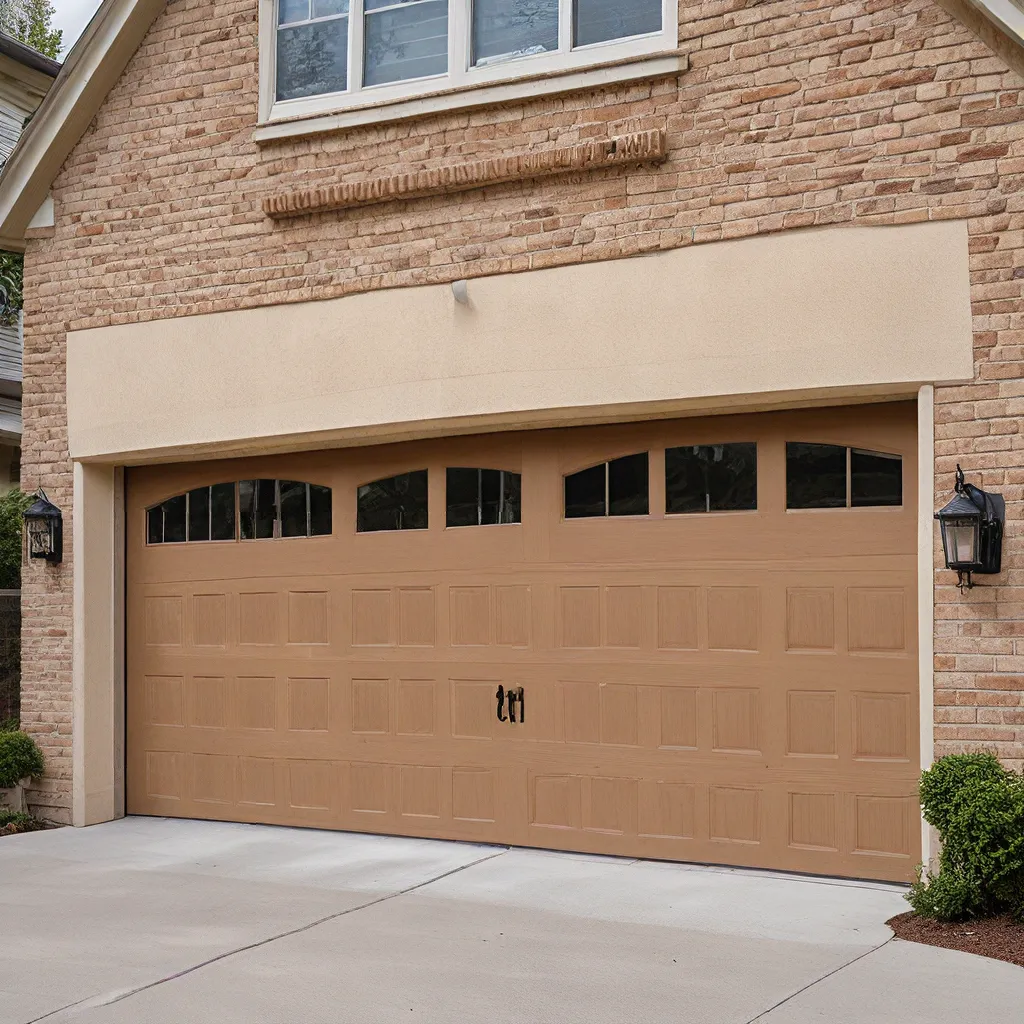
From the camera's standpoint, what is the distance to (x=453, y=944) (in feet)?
21.2

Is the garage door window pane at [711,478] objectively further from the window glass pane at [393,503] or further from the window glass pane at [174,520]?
the window glass pane at [174,520]

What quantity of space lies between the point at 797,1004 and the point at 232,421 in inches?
227

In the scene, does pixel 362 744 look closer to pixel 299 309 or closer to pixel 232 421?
pixel 232 421

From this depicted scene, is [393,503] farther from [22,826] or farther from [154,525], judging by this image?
[22,826]

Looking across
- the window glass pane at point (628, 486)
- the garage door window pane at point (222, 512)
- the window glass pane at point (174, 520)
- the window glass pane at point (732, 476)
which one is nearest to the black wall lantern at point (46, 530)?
the window glass pane at point (174, 520)

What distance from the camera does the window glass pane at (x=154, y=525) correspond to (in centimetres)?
1034

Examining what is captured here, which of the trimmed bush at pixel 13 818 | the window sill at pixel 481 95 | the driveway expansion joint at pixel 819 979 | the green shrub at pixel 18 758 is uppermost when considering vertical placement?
the window sill at pixel 481 95

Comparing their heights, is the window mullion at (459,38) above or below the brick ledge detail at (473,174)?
above

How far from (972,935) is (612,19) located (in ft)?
19.0

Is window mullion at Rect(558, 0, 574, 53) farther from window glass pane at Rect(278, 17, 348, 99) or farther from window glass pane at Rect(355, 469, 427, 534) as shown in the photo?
window glass pane at Rect(355, 469, 427, 534)

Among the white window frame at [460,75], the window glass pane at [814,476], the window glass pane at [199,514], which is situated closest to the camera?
the window glass pane at [814,476]

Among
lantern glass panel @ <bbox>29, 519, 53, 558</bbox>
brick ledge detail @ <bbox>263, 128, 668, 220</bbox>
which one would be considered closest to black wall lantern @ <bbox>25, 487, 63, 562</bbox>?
lantern glass panel @ <bbox>29, 519, 53, 558</bbox>

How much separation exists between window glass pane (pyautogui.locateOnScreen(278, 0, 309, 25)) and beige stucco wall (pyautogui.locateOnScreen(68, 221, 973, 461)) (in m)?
2.16

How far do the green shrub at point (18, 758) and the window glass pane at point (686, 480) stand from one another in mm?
5346
